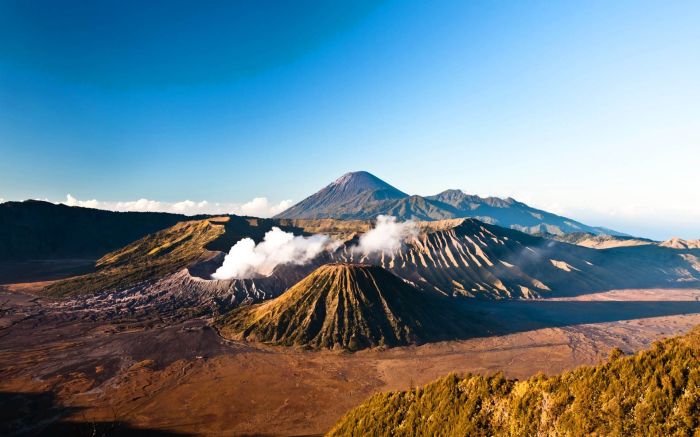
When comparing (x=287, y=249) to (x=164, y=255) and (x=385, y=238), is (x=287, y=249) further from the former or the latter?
Answer: (x=164, y=255)

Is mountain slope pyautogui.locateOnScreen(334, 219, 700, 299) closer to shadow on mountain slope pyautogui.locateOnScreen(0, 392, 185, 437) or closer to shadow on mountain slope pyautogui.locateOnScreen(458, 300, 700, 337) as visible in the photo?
shadow on mountain slope pyautogui.locateOnScreen(458, 300, 700, 337)

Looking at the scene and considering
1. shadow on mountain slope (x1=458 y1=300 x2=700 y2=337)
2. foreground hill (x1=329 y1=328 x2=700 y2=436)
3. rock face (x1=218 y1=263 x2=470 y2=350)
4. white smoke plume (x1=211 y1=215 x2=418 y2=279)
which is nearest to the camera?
foreground hill (x1=329 y1=328 x2=700 y2=436)

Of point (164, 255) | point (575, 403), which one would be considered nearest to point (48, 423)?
point (575, 403)

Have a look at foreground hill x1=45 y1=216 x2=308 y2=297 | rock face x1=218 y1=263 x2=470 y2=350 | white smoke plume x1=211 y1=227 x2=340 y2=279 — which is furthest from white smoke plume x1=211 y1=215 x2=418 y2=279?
rock face x1=218 y1=263 x2=470 y2=350

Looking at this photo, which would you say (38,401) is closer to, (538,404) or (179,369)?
(179,369)

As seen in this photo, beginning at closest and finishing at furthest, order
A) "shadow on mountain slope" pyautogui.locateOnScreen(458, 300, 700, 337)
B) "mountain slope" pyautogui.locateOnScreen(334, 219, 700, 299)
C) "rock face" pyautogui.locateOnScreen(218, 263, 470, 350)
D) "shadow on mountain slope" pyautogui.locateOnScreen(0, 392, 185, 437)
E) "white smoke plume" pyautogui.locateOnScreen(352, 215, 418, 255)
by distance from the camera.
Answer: "shadow on mountain slope" pyautogui.locateOnScreen(0, 392, 185, 437), "rock face" pyautogui.locateOnScreen(218, 263, 470, 350), "shadow on mountain slope" pyautogui.locateOnScreen(458, 300, 700, 337), "mountain slope" pyautogui.locateOnScreen(334, 219, 700, 299), "white smoke plume" pyautogui.locateOnScreen(352, 215, 418, 255)

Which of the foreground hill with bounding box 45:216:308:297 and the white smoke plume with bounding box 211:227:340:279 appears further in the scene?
the foreground hill with bounding box 45:216:308:297
